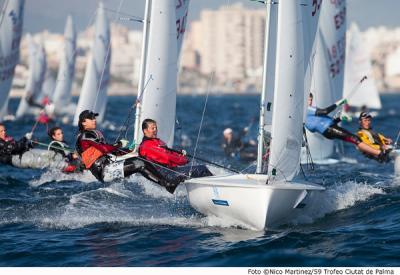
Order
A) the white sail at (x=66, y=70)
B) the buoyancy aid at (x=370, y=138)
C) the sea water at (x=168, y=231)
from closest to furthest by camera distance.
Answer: the sea water at (x=168, y=231) → the buoyancy aid at (x=370, y=138) → the white sail at (x=66, y=70)

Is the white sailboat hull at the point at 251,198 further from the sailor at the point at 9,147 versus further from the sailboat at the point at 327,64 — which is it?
the sailboat at the point at 327,64

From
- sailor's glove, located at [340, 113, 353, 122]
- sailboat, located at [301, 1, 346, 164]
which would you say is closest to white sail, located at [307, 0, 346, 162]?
sailboat, located at [301, 1, 346, 164]

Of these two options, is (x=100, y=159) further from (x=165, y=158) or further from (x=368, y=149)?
(x=368, y=149)

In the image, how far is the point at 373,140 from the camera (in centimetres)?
1375

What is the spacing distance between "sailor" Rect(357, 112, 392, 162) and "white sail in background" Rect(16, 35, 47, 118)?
29.3m

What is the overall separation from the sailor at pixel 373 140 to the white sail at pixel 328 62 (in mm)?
2982

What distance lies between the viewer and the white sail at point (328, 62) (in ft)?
56.4

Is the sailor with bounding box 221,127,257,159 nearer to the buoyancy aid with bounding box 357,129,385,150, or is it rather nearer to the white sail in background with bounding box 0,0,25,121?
the buoyancy aid with bounding box 357,129,385,150

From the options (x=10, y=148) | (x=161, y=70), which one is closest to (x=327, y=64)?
(x=161, y=70)

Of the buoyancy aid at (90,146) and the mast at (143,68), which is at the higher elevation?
the mast at (143,68)

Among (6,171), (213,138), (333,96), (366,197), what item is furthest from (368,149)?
(213,138)

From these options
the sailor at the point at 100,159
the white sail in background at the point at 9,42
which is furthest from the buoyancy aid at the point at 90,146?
the white sail in background at the point at 9,42

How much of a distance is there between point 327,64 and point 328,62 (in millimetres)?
76

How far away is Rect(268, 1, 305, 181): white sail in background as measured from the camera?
9273 millimetres
